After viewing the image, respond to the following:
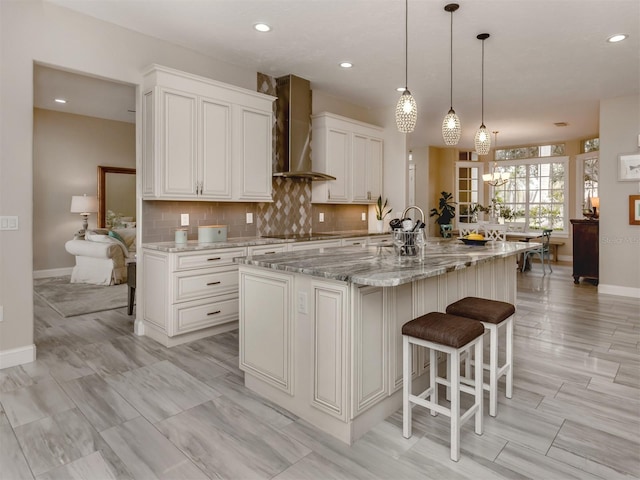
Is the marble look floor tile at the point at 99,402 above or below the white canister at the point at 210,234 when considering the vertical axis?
below

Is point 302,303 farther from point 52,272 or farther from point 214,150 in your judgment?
point 52,272

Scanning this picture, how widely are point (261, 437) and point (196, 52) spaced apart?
12.3ft

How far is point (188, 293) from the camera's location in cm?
355

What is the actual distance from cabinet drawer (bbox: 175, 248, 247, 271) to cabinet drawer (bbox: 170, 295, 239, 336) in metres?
0.34

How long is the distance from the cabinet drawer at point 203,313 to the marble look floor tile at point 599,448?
112 inches

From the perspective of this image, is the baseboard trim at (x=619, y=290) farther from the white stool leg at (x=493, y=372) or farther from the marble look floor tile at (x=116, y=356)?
the marble look floor tile at (x=116, y=356)

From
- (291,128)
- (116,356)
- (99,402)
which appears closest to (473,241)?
(291,128)

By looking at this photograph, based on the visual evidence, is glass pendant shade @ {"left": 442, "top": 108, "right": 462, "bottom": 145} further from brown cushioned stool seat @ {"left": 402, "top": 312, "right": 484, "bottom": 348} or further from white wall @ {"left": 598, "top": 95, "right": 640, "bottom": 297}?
white wall @ {"left": 598, "top": 95, "right": 640, "bottom": 297}

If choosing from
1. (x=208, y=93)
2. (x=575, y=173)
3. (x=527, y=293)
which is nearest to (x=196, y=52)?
(x=208, y=93)

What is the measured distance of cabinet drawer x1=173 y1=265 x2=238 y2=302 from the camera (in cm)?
349

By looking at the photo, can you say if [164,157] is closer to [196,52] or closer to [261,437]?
[196,52]

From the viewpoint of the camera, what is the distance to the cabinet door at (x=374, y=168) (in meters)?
5.89

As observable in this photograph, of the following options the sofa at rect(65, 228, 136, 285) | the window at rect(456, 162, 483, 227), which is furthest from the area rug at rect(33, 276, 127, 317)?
the window at rect(456, 162, 483, 227)

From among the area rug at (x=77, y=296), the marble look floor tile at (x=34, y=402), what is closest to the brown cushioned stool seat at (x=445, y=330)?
the marble look floor tile at (x=34, y=402)
